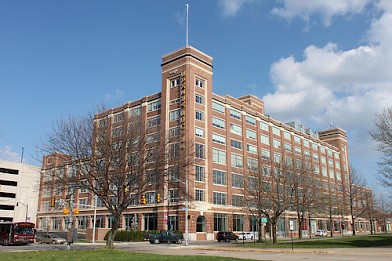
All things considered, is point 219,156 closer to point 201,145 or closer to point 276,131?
point 201,145

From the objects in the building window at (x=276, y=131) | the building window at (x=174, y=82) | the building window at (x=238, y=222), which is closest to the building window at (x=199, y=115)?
the building window at (x=174, y=82)

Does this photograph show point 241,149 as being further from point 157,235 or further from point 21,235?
point 21,235

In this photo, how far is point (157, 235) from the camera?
5075 cm

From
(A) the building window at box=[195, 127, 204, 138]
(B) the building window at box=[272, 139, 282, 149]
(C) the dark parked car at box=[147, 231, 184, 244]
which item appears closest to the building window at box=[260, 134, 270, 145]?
(B) the building window at box=[272, 139, 282, 149]

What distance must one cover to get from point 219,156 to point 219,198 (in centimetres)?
749

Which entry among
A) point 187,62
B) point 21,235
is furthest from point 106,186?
point 187,62

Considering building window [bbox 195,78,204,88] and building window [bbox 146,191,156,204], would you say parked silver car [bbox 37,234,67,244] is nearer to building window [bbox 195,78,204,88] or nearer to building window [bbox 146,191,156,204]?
building window [bbox 146,191,156,204]

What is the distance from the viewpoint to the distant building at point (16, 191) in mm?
106375

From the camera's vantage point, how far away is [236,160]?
247ft

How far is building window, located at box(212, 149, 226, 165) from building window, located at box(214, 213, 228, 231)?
9372 millimetres

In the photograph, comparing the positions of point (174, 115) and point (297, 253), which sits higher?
point (174, 115)

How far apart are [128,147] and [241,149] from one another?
158ft

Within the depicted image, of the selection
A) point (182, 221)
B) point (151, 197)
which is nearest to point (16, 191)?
point (151, 197)

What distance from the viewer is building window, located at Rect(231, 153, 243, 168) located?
74250 mm
